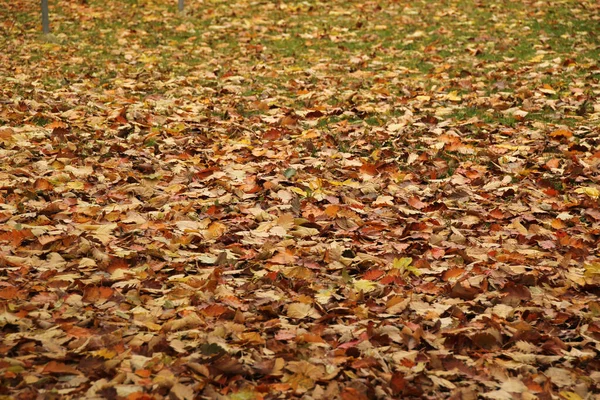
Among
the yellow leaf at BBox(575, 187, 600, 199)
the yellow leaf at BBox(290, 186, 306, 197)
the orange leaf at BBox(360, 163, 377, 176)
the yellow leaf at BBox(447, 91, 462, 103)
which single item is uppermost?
the yellow leaf at BBox(447, 91, 462, 103)

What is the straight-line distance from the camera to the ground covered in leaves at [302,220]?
10.9 ft

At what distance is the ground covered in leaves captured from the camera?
332cm

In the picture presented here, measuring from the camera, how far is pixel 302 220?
4785mm

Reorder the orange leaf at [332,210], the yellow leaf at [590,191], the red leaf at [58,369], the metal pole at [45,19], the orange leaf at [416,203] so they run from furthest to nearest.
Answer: the metal pole at [45,19]
the yellow leaf at [590,191]
the orange leaf at [416,203]
the orange leaf at [332,210]
the red leaf at [58,369]

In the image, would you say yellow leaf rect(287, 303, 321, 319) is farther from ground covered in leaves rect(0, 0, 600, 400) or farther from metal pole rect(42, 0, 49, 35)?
metal pole rect(42, 0, 49, 35)

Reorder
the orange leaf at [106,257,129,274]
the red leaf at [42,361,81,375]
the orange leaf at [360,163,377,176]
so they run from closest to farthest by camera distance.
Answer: the red leaf at [42,361,81,375], the orange leaf at [106,257,129,274], the orange leaf at [360,163,377,176]

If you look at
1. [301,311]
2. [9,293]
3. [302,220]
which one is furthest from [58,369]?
[302,220]

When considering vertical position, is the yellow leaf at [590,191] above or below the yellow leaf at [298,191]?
below

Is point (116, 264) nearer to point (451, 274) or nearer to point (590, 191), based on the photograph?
point (451, 274)

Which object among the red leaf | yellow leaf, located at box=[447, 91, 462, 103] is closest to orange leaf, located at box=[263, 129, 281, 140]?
yellow leaf, located at box=[447, 91, 462, 103]

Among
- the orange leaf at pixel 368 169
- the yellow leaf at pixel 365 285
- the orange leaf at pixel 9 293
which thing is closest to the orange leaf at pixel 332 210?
the orange leaf at pixel 368 169

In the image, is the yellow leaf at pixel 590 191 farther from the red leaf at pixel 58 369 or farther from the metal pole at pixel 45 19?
the metal pole at pixel 45 19

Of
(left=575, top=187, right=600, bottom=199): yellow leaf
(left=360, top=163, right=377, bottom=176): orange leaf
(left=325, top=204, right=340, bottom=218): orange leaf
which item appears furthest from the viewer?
(left=360, top=163, right=377, bottom=176): orange leaf

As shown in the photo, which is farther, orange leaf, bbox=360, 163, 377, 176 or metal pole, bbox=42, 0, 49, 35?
metal pole, bbox=42, 0, 49, 35
